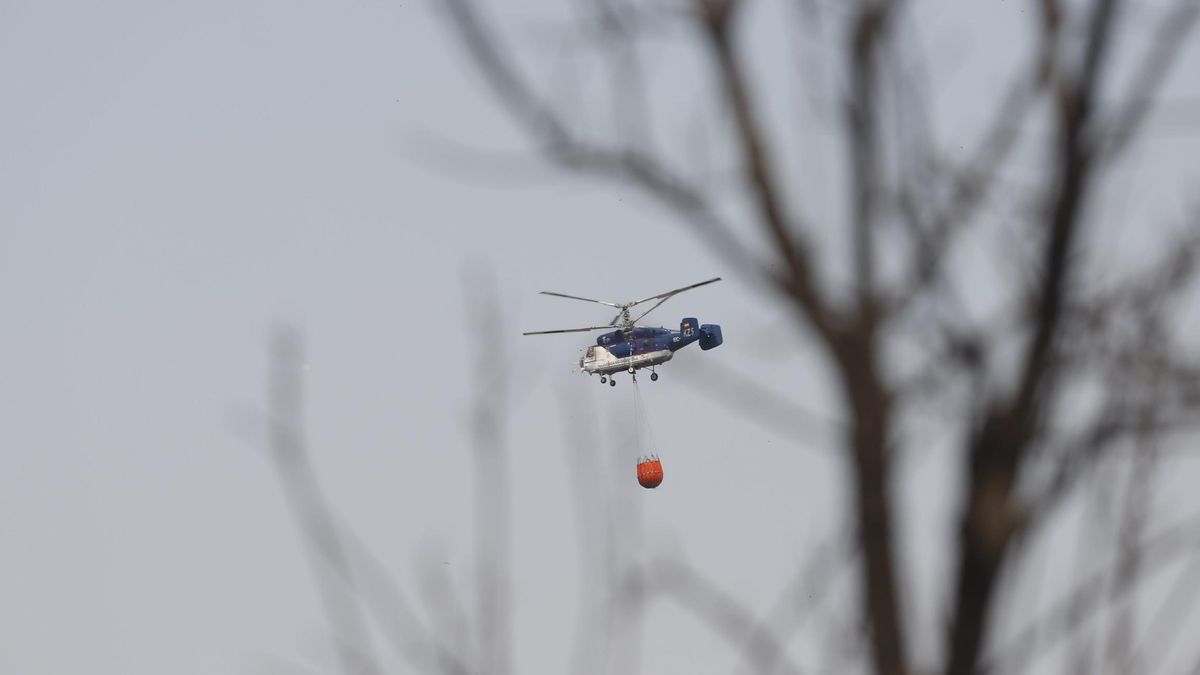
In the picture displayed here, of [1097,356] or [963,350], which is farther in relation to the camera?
[1097,356]

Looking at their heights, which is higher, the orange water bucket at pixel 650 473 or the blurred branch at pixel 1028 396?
the blurred branch at pixel 1028 396

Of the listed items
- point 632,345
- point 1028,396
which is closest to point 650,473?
point 632,345

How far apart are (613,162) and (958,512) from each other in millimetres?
1169

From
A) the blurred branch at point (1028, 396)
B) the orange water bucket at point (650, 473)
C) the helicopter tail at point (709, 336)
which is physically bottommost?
the orange water bucket at point (650, 473)

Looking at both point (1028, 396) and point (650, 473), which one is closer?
point (1028, 396)

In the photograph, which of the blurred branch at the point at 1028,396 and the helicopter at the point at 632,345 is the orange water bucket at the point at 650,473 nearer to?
the helicopter at the point at 632,345

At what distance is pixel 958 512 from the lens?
2699mm

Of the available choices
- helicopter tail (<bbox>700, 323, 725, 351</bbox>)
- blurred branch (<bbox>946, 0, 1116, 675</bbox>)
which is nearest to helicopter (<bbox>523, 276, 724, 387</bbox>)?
helicopter tail (<bbox>700, 323, 725, 351</bbox>)

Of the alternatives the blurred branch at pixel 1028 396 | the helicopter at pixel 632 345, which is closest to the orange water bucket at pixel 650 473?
the helicopter at pixel 632 345

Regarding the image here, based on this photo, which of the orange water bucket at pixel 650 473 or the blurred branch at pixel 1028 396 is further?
the orange water bucket at pixel 650 473

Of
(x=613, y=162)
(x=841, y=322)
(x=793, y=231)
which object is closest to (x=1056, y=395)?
(x=841, y=322)

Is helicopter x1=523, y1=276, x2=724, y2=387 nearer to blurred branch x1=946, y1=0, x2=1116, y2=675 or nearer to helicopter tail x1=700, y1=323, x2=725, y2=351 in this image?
helicopter tail x1=700, y1=323, x2=725, y2=351

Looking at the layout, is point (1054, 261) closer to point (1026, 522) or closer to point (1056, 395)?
point (1056, 395)

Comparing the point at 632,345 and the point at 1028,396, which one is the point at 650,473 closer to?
the point at 632,345
